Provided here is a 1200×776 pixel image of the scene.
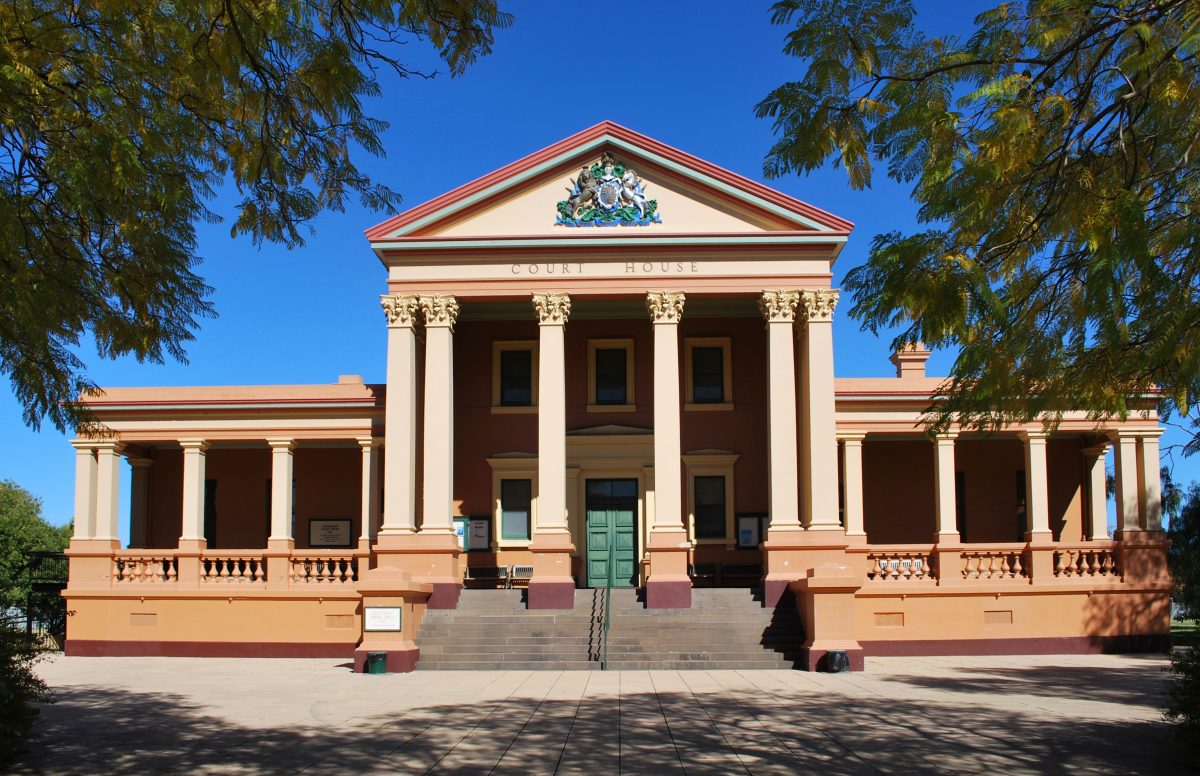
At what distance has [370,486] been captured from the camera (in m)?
26.3

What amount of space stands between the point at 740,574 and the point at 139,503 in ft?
49.8

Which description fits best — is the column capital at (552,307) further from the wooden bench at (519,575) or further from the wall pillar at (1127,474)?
the wall pillar at (1127,474)

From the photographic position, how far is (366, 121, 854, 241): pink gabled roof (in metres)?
24.4

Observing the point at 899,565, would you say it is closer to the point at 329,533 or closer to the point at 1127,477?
the point at 1127,477

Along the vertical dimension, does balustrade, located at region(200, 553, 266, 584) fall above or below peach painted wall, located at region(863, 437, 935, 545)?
below

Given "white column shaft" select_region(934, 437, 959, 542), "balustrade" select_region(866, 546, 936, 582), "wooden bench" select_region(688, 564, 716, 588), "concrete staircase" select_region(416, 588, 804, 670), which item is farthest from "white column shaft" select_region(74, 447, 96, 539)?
"white column shaft" select_region(934, 437, 959, 542)

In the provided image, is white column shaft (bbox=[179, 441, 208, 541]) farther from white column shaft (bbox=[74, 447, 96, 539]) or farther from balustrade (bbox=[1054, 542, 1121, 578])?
balustrade (bbox=[1054, 542, 1121, 578])

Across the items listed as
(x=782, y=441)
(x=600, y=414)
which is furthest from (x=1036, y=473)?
(x=600, y=414)

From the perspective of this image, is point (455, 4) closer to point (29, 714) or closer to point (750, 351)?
point (29, 714)

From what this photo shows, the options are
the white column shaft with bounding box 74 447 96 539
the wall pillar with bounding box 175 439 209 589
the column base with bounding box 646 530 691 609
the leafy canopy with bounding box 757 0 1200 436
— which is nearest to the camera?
the leafy canopy with bounding box 757 0 1200 436

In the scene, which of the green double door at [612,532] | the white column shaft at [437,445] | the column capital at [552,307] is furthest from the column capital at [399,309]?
the green double door at [612,532]

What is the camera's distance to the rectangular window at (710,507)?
27.2 meters

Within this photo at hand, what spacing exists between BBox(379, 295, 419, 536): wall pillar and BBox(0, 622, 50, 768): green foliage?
39.9 ft

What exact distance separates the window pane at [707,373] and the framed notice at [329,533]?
944 cm
